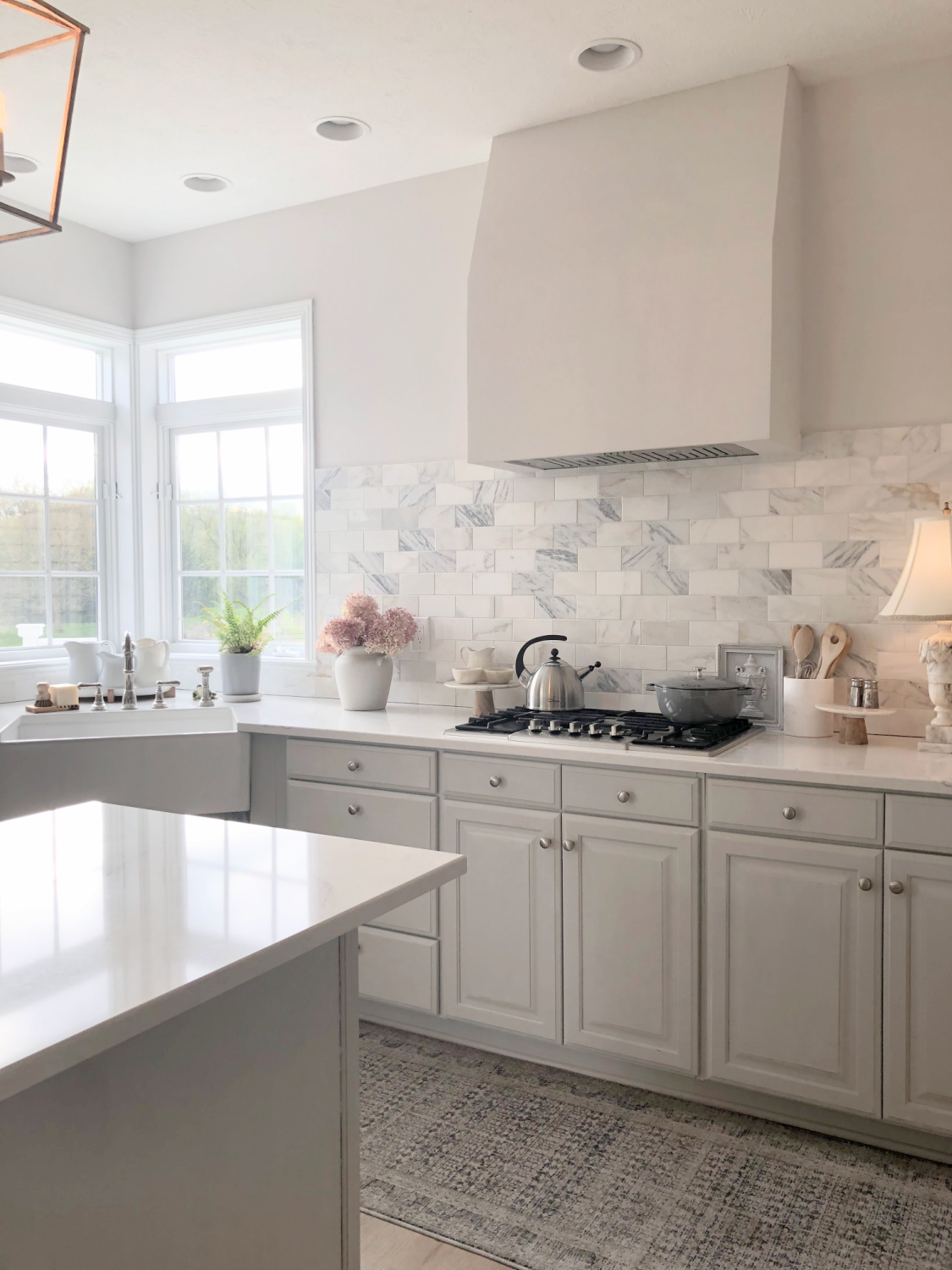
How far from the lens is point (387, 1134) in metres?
2.50

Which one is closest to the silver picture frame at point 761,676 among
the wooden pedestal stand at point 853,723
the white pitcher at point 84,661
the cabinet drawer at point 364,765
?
the wooden pedestal stand at point 853,723

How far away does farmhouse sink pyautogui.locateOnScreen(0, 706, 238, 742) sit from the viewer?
11.4 feet

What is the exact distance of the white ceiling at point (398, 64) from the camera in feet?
8.26

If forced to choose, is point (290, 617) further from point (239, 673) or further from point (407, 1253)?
point (407, 1253)

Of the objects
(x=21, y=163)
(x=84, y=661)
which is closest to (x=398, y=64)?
(x=21, y=163)

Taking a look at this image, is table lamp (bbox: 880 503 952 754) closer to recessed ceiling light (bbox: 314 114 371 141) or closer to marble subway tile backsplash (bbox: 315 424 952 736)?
marble subway tile backsplash (bbox: 315 424 952 736)

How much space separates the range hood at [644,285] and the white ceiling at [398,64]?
0.14 meters

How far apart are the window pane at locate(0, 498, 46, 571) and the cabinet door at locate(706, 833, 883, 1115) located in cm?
294

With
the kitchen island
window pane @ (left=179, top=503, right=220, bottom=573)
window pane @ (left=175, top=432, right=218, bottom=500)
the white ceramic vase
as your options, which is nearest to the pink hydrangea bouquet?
the white ceramic vase

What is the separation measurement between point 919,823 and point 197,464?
10.5 feet

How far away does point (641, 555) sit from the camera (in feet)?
10.6

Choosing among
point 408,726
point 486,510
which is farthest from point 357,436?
point 408,726

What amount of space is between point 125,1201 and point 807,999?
5.70 ft

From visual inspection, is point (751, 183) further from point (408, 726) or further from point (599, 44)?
point (408, 726)
